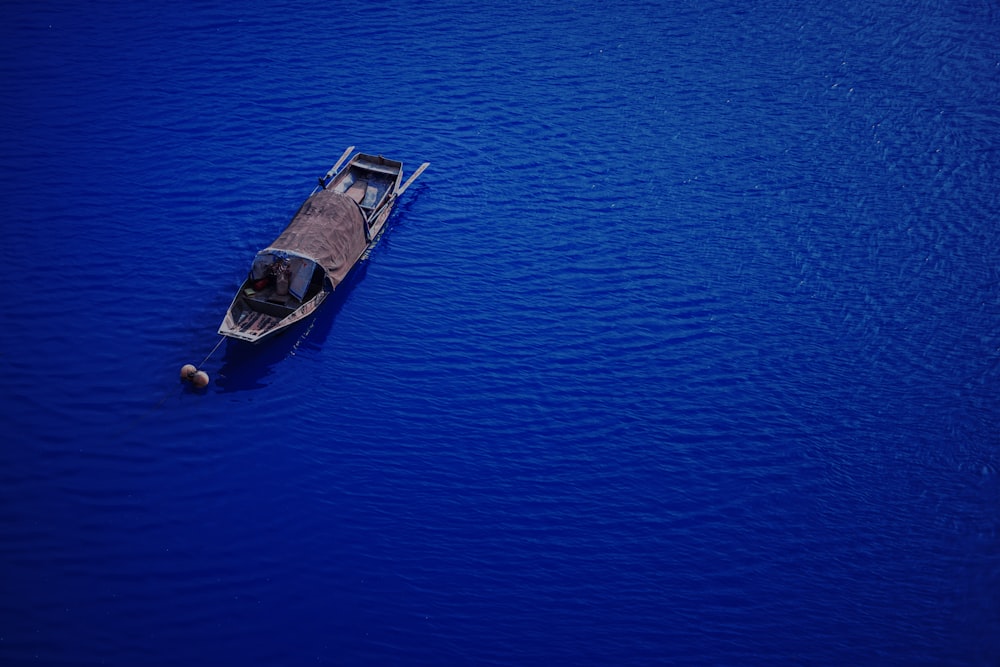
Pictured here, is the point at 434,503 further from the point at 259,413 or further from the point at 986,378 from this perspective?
the point at 986,378

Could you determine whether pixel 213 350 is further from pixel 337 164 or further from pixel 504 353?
pixel 337 164

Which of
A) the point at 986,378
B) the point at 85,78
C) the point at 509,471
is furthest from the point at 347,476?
the point at 85,78

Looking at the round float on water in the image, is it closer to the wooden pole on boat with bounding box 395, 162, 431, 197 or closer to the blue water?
the blue water

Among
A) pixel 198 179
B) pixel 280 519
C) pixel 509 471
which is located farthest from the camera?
pixel 198 179

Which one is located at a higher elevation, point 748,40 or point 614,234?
point 748,40

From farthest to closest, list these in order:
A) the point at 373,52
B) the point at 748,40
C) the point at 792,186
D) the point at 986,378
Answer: the point at 748,40, the point at 373,52, the point at 792,186, the point at 986,378

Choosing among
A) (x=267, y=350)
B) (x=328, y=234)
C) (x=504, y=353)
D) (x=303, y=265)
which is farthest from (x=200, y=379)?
(x=504, y=353)

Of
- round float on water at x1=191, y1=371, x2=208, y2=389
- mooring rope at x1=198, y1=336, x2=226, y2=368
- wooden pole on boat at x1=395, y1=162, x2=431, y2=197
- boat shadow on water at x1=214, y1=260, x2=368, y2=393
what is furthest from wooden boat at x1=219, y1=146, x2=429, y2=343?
wooden pole on boat at x1=395, y1=162, x2=431, y2=197

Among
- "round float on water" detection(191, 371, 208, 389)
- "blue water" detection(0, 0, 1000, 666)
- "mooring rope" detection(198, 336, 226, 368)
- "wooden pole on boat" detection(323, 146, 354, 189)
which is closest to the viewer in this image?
"blue water" detection(0, 0, 1000, 666)
